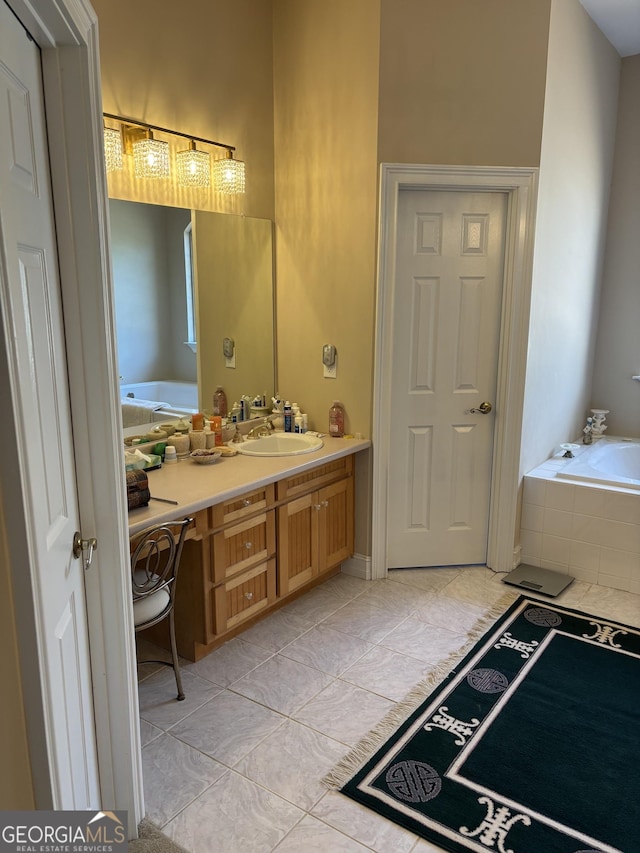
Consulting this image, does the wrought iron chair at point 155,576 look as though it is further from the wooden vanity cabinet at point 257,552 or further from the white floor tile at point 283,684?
the white floor tile at point 283,684

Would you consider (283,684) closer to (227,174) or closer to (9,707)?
(9,707)

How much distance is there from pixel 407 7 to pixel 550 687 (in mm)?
3077

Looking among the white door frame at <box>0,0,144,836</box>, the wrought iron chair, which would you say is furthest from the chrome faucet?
the white door frame at <box>0,0,144,836</box>

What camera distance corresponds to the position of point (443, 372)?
11.2ft

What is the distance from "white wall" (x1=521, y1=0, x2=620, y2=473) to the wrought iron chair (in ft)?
6.72

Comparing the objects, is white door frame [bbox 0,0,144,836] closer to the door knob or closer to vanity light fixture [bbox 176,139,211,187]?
vanity light fixture [bbox 176,139,211,187]

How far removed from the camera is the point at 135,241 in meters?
2.81

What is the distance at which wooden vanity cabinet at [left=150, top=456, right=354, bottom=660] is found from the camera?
8.48ft

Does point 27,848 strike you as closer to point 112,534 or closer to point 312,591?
point 112,534

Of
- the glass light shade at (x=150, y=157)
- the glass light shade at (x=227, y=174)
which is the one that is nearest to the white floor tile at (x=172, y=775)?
the glass light shade at (x=150, y=157)

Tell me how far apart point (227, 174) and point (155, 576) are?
1925mm

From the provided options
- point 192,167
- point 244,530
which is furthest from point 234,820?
point 192,167

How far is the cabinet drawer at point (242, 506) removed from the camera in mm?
2564

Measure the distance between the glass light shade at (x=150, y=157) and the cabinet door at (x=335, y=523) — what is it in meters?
1.65
